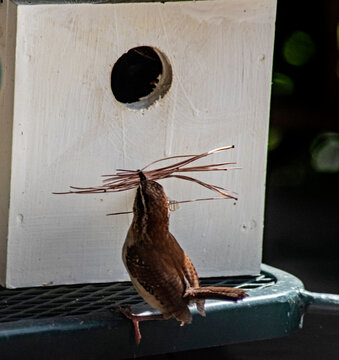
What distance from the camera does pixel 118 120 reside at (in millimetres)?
2697

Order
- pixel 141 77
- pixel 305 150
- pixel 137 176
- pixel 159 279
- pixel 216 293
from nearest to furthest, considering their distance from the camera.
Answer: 1. pixel 216 293
2. pixel 159 279
3. pixel 137 176
4. pixel 141 77
5. pixel 305 150

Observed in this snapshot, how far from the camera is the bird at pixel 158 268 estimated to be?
2.31 metres

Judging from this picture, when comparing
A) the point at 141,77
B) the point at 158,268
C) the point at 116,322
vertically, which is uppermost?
the point at 141,77

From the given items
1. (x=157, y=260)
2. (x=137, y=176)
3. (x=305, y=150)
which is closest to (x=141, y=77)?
(x=137, y=176)

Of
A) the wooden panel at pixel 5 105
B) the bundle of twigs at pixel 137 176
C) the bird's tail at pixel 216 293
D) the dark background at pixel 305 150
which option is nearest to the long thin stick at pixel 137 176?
the bundle of twigs at pixel 137 176

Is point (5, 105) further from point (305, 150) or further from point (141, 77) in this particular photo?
point (305, 150)

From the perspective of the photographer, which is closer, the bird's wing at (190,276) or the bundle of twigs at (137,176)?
the bird's wing at (190,276)

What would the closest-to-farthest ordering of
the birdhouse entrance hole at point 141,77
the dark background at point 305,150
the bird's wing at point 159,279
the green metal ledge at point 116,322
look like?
the green metal ledge at point 116,322 → the bird's wing at point 159,279 → the birdhouse entrance hole at point 141,77 → the dark background at point 305,150

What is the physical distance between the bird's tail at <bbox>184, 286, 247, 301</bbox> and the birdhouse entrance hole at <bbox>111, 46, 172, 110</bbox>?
61 centimetres

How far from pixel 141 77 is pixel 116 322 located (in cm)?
76

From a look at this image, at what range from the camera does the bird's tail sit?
7.35 ft

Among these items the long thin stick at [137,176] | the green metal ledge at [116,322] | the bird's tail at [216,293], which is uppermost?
the long thin stick at [137,176]

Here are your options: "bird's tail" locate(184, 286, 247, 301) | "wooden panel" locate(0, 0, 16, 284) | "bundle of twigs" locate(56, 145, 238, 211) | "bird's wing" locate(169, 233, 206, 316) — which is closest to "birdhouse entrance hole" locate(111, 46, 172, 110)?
"bundle of twigs" locate(56, 145, 238, 211)

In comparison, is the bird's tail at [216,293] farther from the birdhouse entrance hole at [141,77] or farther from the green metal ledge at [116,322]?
the birdhouse entrance hole at [141,77]
